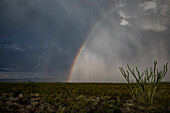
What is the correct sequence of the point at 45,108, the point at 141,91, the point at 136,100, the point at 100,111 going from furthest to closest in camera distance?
the point at 136,100 → the point at 141,91 → the point at 45,108 → the point at 100,111

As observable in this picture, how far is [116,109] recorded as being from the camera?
6.68m

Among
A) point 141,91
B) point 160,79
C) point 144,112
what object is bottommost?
point 144,112

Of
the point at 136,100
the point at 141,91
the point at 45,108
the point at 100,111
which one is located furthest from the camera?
the point at 136,100

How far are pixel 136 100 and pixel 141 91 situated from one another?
1.46 m

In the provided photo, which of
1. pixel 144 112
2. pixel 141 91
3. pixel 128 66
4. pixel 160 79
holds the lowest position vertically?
pixel 144 112

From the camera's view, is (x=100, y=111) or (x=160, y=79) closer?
(x=100, y=111)

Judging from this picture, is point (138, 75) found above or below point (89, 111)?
above

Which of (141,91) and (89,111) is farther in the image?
(141,91)

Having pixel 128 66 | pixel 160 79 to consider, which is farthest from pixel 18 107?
pixel 160 79

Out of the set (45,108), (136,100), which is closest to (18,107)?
(45,108)

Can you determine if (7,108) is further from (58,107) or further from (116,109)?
(116,109)

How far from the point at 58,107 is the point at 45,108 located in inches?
24.5

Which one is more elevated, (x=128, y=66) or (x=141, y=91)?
(x=128, y=66)

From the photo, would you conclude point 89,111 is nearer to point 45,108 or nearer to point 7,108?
point 45,108
